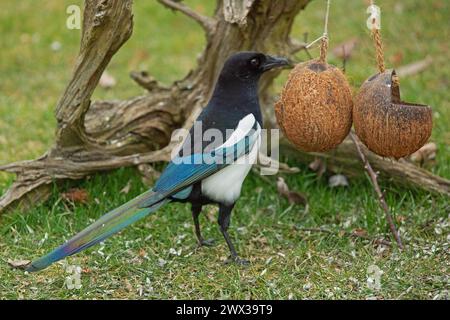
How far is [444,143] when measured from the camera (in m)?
4.73

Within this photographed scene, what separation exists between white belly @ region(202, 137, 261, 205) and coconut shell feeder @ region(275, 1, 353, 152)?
338mm

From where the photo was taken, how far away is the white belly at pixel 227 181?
140 inches

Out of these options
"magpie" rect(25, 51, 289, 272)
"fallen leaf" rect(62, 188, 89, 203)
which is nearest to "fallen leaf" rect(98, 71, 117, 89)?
"fallen leaf" rect(62, 188, 89, 203)

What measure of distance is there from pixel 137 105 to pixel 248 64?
42.4 inches

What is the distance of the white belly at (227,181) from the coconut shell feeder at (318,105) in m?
0.34

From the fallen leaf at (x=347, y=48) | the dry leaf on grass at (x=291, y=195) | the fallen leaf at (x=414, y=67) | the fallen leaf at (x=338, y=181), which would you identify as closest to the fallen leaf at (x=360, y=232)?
the dry leaf on grass at (x=291, y=195)

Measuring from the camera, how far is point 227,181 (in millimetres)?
3551

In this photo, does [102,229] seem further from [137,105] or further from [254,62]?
[137,105]

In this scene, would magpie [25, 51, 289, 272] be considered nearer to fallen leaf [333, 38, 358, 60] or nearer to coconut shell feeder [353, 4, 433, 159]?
coconut shell feeder [353, 4, 433, 159]

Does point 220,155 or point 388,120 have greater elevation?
point 388,120

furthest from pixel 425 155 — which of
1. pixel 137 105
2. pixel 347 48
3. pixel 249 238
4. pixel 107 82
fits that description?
pixel 107 82

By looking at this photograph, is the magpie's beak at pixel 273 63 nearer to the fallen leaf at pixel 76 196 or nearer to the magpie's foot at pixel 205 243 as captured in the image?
the magpie's foot at pixel 205 243

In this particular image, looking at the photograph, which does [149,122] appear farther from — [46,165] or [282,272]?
[282,272]
